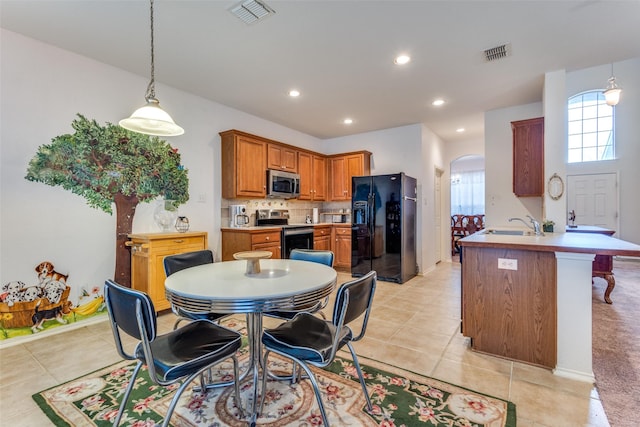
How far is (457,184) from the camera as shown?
32.6ft

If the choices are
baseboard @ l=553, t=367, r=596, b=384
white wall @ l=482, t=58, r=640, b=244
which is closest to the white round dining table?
baseboard @ l=553, t=367, r=596, b=384

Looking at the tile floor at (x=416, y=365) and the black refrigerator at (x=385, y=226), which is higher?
the black refrigerator at (x=385, y=226)

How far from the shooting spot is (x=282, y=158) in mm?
4855

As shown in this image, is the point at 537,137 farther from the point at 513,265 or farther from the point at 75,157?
the point at 75,157

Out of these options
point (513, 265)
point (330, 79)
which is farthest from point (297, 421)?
point (330, 79)

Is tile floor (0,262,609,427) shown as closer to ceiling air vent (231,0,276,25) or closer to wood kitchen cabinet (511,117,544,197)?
wood kitchen cabinet (511,117,544,197)

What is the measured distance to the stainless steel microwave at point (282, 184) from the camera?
15.0 ft

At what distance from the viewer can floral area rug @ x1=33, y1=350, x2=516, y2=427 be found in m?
1.58

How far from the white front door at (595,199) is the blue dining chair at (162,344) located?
25.9ft

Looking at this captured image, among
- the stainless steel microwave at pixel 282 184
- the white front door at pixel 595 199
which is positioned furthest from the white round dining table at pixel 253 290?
the white front door at pixel 595 199

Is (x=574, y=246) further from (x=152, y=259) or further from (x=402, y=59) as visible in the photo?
(x=152, y=259)

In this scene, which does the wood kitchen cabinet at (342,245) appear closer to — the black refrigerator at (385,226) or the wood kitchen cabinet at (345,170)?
the black refrigerator at (385,226)

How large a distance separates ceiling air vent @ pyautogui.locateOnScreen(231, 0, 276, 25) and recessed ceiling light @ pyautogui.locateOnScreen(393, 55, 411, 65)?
136cm

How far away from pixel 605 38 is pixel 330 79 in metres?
2.66
